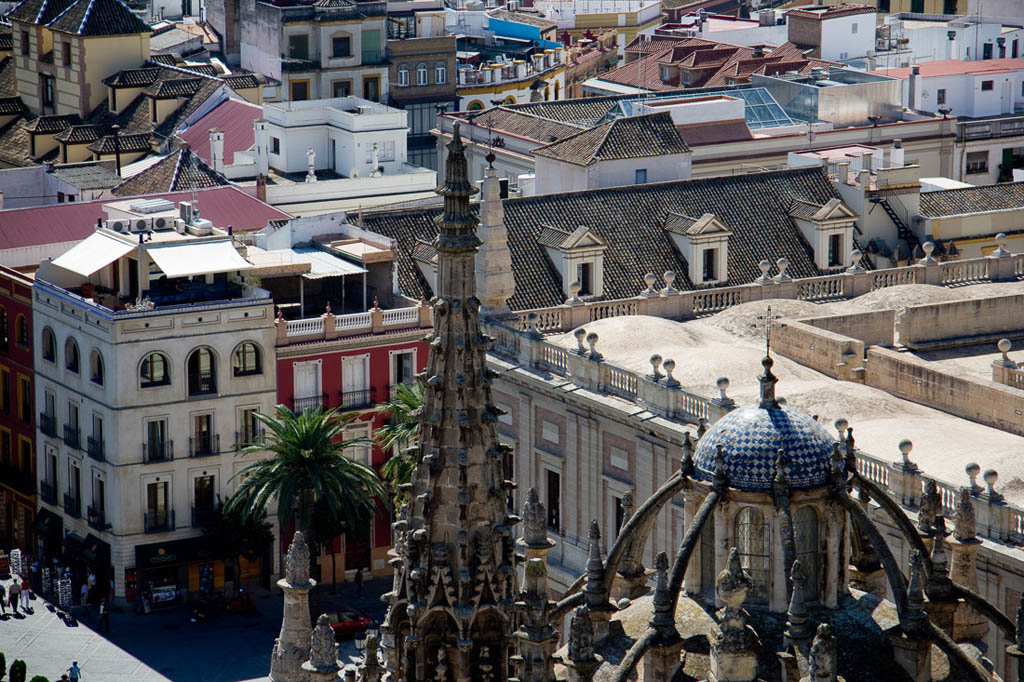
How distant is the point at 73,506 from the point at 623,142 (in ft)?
89.6

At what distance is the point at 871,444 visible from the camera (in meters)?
67.1

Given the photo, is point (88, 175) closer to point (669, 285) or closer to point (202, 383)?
point (202, 383)

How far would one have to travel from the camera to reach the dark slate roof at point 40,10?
14325 cm

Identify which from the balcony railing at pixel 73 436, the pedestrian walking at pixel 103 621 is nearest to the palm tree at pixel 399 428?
the pedestrian walking at pixel 103 621

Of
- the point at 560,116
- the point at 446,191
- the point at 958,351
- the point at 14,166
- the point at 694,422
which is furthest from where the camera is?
the point at 14,166

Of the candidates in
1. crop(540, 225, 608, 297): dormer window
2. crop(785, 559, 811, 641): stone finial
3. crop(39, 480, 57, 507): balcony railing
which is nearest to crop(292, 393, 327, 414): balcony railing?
crop(39, 480, 57, 507): balcony railing

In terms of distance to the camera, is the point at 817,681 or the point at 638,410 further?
the point at 638,410

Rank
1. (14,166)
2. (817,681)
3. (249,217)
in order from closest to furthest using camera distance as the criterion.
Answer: (817,681) < (249,217) < (14,166)

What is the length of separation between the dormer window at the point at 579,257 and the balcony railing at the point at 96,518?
18891 millimetres

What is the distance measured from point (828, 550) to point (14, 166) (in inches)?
4192

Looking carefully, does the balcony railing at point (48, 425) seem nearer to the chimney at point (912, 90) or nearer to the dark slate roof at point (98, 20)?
the dark slate roof at point (98, 20)

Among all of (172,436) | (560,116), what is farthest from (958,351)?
(560,116)

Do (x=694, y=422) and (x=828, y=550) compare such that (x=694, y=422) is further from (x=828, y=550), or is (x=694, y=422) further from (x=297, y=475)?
(x=828, y=550)

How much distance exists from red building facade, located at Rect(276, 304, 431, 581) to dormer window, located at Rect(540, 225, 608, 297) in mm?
5892
